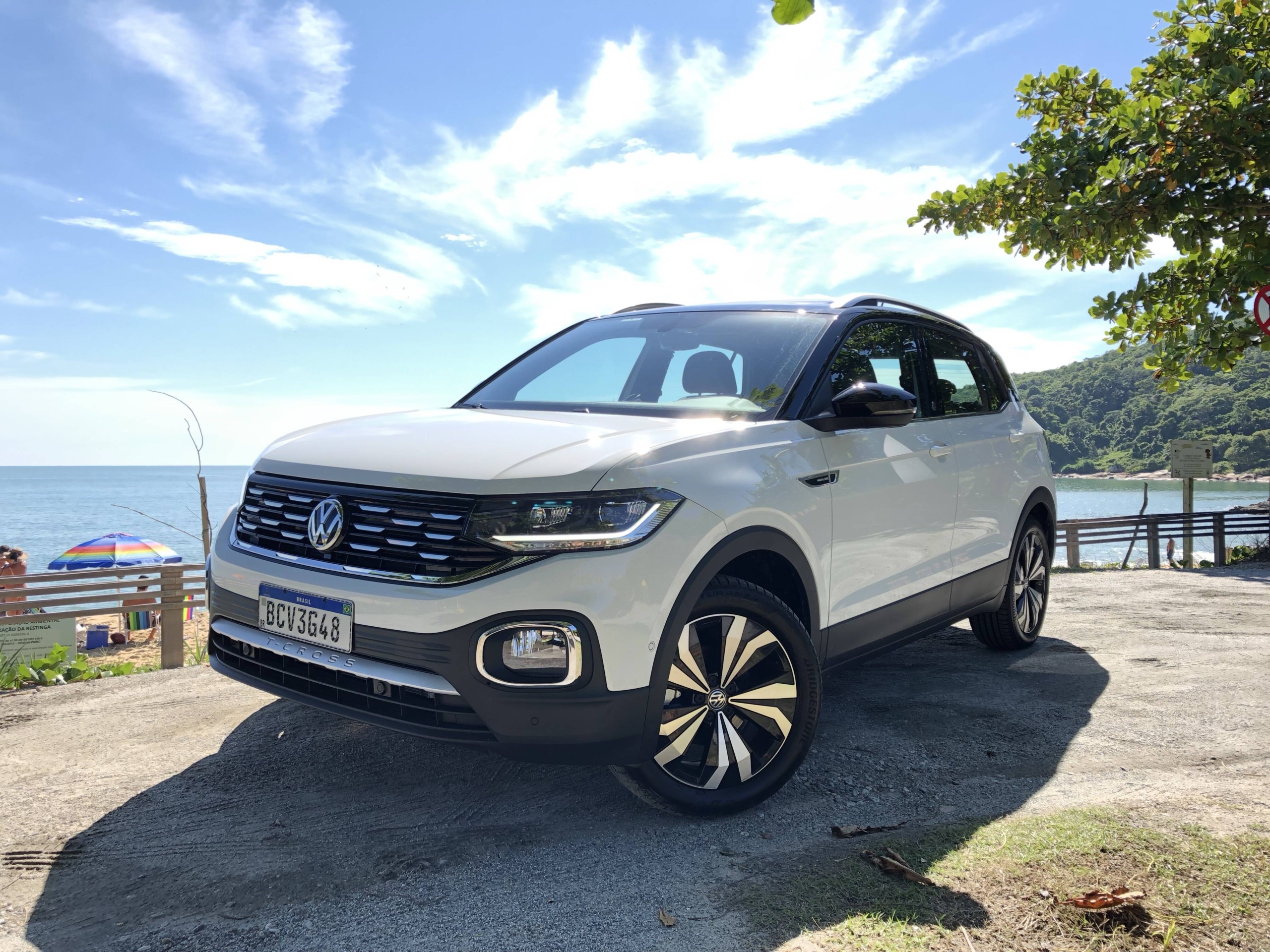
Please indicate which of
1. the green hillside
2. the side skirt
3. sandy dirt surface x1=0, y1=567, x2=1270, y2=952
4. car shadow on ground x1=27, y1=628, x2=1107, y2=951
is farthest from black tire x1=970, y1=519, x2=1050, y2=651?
the green hillside

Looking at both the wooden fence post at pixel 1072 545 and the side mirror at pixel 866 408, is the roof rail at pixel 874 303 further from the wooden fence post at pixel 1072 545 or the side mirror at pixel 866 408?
the wooden fence post at pixel 1072 545

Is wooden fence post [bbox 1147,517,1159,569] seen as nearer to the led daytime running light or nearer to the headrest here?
the headrest

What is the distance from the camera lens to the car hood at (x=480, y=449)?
8.78 ft

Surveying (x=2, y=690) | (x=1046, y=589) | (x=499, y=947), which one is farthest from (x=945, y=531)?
(x=2, y=690)

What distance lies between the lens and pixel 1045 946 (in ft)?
7.63

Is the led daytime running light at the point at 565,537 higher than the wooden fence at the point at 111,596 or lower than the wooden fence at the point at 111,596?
higher

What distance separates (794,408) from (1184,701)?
296 centimetres

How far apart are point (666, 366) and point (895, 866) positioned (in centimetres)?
229

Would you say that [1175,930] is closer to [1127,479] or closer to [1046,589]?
[1046,589]

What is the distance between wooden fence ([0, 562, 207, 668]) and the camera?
7.05 m

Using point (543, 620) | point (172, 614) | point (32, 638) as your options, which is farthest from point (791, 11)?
point (172, 614)

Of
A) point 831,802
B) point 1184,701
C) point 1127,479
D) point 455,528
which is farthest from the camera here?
point 1127,479

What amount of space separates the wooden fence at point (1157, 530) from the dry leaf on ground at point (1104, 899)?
14.6m

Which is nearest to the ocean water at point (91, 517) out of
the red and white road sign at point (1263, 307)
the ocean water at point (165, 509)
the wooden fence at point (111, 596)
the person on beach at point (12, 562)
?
the ocean water at point (165, 509)
